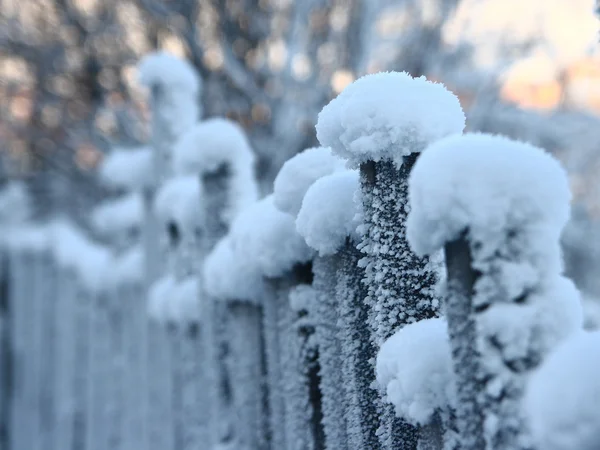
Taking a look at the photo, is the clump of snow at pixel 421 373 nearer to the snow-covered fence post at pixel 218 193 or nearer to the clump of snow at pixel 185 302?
the snow-covered fence post at pixel 218 193

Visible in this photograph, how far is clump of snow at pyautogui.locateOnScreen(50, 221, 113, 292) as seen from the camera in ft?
10.7

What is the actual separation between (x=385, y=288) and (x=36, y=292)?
16.0 feet

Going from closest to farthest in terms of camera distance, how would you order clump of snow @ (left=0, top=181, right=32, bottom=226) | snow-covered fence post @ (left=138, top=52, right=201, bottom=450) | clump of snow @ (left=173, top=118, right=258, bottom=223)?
clump of snow @ (left=173, top=118, right=258, bottom=223) < snow-covered fence post @ (left=138, top=52, right=201, bottom=450) < clump of snow @ (left=0, top=181, right=32, bottom=226)

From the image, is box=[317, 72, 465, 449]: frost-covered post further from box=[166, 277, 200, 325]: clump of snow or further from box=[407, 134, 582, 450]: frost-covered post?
box=[166, 277, 200, 325]: clump of snow

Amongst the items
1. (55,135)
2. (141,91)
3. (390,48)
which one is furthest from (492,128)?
(55,135)

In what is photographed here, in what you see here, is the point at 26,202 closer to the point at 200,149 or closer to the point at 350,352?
the point at 200,149

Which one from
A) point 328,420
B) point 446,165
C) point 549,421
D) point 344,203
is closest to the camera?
point 549,421

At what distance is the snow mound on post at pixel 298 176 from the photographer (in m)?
1.08

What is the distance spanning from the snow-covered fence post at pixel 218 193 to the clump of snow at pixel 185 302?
0.11 meters

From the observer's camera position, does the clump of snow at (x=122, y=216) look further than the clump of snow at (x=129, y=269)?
Yes

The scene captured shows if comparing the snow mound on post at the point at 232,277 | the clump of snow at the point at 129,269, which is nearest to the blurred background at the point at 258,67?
the clump of snow at the point at 129,269

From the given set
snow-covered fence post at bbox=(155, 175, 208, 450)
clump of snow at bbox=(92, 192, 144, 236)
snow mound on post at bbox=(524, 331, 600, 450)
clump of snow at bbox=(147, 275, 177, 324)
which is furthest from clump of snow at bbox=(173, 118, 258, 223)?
clump of snow at bbox=(92, 192, 144, 236)

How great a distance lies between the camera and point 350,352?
0.95 meters

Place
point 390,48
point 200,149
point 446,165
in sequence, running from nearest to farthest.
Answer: point 446,165
point 200,149
point 390,48
